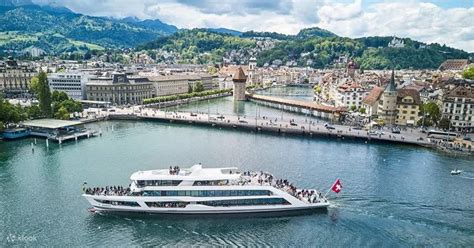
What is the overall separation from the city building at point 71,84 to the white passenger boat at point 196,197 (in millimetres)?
77420

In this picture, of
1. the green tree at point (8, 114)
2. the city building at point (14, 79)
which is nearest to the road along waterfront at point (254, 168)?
the green tree at point (8, 114)

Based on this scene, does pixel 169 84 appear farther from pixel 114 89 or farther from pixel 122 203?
pixel 122 203

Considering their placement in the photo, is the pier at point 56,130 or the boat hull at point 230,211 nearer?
the boat hull at point 230,211

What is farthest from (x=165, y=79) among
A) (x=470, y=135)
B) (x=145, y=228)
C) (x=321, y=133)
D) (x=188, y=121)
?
(x=145, y=228)

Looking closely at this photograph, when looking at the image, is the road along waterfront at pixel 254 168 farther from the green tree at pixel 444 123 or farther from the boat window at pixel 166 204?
the green tree at pixel 444 123

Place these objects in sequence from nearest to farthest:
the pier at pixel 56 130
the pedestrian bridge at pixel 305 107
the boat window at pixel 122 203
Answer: the boat window at pixel 122 203
the pier at pixel 56 130
the pedestrian bridge at pixel 305 107

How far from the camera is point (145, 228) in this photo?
3481 cm

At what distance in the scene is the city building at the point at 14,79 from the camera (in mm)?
116500

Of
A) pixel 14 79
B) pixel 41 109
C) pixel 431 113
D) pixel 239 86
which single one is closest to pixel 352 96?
pixel 431 113

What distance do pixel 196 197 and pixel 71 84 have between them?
83.7m

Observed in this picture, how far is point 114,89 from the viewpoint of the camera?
10756 cm

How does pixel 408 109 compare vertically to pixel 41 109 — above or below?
above

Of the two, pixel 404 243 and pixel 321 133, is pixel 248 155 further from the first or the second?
pixel 404 243

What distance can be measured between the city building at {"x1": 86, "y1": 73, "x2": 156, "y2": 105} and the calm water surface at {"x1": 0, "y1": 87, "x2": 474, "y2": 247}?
1462 inches
